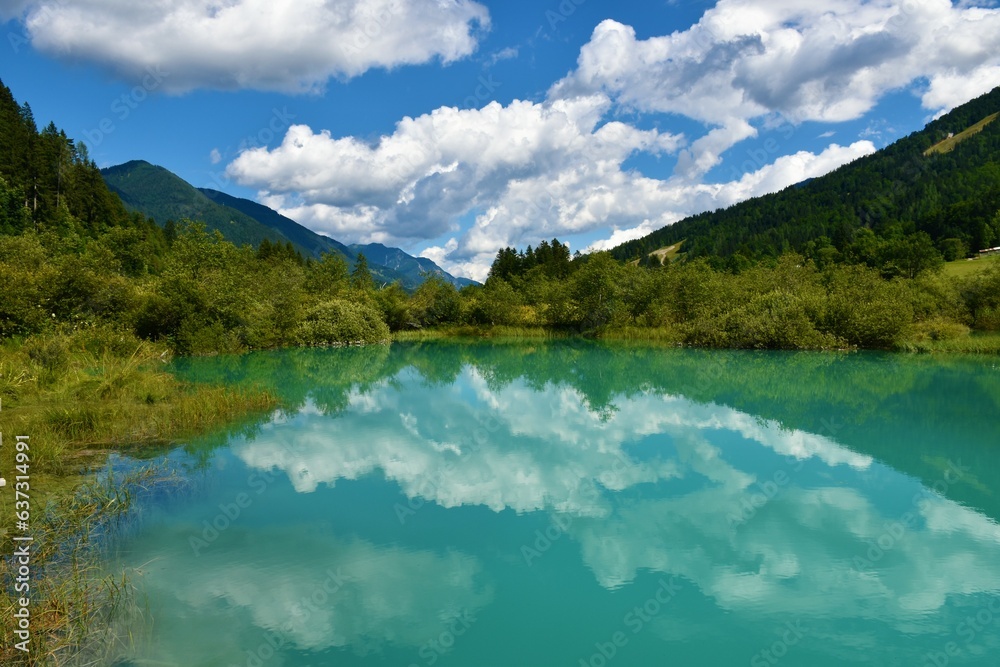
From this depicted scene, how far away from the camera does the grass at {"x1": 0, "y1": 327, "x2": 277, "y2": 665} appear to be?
5.08m

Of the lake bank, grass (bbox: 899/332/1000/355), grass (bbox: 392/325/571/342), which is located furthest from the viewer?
grass (bbox: 392/325/571/342)

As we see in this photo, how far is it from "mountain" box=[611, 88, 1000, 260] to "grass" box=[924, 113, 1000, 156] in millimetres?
331

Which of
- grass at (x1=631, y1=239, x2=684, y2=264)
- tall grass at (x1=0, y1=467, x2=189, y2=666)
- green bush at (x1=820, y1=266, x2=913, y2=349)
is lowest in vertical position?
green bush at (x1=820, y1=266, x2=913, y2=349)

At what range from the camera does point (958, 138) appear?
12112cm

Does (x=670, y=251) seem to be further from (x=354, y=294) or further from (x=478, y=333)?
(x=354, y=294)

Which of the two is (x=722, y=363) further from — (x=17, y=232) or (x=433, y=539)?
(x=17, y=232)

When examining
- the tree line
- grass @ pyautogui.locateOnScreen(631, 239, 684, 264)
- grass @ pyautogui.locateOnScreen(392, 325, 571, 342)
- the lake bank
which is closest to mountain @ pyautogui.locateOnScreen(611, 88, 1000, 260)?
grass @ pyautogui.locateOnScreen(631, 239, 684, 264)

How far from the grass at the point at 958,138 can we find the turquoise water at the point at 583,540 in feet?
431

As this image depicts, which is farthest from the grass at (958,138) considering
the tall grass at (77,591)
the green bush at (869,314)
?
the tall grass at (77,591)

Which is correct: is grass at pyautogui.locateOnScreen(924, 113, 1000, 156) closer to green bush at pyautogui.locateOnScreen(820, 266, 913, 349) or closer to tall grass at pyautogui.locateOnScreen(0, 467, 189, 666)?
green bush at pyautogui.locateOnScreen(820, 266, 913, 349)

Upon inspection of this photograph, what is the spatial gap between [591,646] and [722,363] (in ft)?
77.2

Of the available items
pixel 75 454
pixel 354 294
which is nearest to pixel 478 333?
pixel 354 294

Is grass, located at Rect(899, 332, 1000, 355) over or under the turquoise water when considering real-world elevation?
under

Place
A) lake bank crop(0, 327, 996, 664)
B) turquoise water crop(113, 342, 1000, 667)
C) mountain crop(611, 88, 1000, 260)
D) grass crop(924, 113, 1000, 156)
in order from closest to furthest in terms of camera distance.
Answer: turquoise water crop(113, 342, 1000, 667)
lake bank crop(0, 327, 996, 664)
mountain crop(611, 88, 1000, 260)
grass crop(924, 113, 1000, 156)
